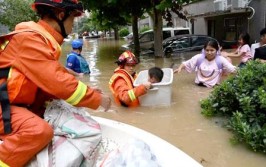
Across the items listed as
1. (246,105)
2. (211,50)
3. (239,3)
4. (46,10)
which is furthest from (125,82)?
(239,3)

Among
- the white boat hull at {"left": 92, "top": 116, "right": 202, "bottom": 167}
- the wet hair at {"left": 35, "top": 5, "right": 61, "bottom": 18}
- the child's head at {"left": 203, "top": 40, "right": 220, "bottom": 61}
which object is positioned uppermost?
the wet hair at {"left": 35, "top": 5, "right": 61, "bottom": 18}

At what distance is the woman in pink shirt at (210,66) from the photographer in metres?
7.64

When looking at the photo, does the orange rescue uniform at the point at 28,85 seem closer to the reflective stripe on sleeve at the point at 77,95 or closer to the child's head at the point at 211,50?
the reflective stripe on sleeve at the point at 77,95

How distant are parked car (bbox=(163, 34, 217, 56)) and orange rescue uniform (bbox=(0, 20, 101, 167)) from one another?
544 inches

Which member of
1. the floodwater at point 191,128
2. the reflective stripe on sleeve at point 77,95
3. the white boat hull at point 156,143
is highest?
the reflective stripe on sleeve at point 77,95

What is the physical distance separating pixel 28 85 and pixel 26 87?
0.02 metres

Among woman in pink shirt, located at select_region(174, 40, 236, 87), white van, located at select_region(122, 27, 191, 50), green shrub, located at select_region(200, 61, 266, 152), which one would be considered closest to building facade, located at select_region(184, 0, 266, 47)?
white van, located at select_region(122, 27, 191, 50)

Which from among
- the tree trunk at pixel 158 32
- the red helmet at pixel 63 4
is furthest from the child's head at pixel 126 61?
the tree trunk at pixel 158 32

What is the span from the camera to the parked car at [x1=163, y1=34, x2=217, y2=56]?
51.1 feet

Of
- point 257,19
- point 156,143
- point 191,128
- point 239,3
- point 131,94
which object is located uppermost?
point 239,3

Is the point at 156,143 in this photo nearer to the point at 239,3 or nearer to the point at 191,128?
the point at 191,128

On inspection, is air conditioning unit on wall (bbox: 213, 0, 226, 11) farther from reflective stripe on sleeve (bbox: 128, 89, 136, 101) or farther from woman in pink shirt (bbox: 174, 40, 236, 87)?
reflective stripe on sleeve (bbox: 128, 89, 136, 101)

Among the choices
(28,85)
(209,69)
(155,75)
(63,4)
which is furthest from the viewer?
(209,69)

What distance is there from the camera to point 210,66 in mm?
7820
